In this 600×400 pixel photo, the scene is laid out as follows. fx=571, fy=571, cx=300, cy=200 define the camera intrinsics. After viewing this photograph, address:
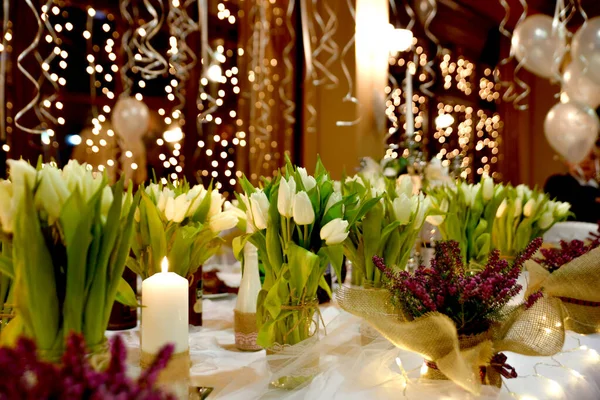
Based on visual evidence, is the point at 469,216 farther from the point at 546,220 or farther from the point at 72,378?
the point at 72,378

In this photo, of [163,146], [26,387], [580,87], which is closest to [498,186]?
[26,387]

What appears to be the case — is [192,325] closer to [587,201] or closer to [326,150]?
[326,150]

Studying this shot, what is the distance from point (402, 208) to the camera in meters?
1.08


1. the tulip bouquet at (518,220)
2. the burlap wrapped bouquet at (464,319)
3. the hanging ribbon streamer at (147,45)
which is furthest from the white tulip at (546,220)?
the hanging ribbon streamer at (147,45)

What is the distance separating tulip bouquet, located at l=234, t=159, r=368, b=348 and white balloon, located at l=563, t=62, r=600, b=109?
158 inches

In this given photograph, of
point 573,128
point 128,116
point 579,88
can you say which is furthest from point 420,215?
point 579,88

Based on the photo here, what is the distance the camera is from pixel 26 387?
406mm

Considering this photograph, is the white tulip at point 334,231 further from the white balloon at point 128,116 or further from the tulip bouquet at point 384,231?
the white balloon at point 128,116

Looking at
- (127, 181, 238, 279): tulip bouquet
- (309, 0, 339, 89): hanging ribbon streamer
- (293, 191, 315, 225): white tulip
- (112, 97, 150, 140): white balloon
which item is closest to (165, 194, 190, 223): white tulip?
(127, 181, 238, 279): tulip bouquet

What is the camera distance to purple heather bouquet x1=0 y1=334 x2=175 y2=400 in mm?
399

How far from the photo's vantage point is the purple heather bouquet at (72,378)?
1.31ft

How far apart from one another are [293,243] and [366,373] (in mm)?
221

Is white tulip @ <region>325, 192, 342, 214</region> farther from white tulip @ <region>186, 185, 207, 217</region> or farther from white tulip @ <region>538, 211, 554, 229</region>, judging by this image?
white tulip @ <region>538, 211, 554, 229</region>

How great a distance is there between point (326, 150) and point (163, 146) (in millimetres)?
1158
